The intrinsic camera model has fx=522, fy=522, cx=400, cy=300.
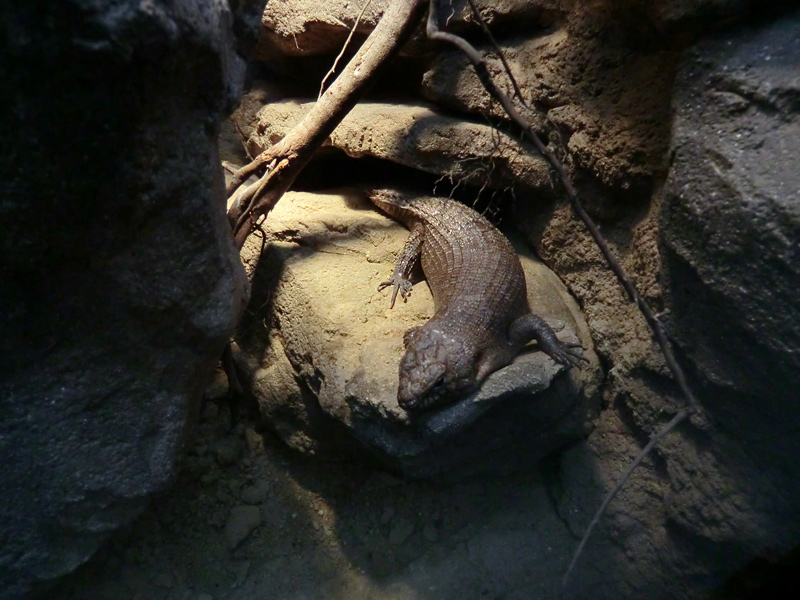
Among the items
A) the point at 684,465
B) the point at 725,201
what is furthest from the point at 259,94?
the point at 684,465

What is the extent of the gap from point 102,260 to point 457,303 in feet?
6.91

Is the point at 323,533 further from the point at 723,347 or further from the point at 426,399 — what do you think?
the point at 723,347

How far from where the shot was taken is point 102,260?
79.4 inches

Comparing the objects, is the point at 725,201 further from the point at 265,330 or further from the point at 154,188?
the point at 265,330

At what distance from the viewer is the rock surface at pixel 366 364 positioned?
294 cm

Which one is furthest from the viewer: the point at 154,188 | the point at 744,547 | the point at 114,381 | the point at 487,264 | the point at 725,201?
the point at 487,264

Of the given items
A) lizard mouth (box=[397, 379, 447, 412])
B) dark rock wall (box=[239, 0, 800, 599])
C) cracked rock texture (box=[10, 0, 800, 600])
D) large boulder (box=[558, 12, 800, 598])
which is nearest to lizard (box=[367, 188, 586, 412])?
lizard mouth (box=[397, 379, 447, 412])

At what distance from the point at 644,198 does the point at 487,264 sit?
1071mm

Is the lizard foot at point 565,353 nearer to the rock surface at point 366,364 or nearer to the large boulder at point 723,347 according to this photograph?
the rock surface at point 366,364

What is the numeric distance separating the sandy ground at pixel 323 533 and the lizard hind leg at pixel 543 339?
93 cm

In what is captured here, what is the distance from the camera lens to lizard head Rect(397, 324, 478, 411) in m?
2.81

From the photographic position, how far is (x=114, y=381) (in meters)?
2.35

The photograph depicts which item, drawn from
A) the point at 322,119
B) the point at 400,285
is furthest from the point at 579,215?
the point at 322,119

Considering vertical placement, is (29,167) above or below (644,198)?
below
